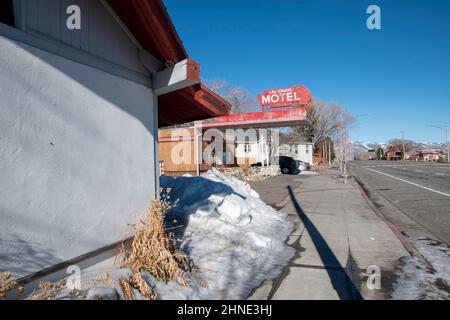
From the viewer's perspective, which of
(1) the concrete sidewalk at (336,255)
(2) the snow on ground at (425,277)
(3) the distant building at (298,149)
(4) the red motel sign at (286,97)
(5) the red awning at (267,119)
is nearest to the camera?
(2) the snow on ground at (425,277)

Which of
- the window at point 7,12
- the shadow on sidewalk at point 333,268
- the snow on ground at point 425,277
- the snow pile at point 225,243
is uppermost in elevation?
the window at point 7,12

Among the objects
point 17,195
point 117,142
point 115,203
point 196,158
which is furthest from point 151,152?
point 196,158

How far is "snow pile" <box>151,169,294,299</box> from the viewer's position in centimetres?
359

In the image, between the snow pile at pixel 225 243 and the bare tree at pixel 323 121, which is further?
the bare tree at pixel 323 121

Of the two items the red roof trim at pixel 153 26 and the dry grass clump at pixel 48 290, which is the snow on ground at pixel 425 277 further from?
the red roof trim at pixel 153 26

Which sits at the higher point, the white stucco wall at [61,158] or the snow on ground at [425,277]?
the white stucco wall at [61,158]

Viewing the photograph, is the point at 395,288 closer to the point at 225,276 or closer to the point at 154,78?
the point at 225,276

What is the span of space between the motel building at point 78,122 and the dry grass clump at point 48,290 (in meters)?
0.42

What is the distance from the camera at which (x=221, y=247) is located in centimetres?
503

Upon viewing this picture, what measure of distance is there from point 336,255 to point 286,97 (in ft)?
69.8

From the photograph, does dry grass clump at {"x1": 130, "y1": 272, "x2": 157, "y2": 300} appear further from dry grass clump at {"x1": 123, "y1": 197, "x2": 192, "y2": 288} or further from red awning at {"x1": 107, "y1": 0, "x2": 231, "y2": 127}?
red awning at {"x1": 107, "y1": 0, "x2": 231, "y2": 127}

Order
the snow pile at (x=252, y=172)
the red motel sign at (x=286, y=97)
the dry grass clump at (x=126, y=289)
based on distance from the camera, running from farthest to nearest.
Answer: the red motel sign at (x=286, y=97) < the snow pile at (x=252, y=172) < the dry grass clump at (x=126, y=289)

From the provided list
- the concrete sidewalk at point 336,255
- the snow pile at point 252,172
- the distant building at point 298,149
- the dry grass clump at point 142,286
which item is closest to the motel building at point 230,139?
the snow pile at point 252,172

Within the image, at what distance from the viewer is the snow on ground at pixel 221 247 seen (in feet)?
10.9
